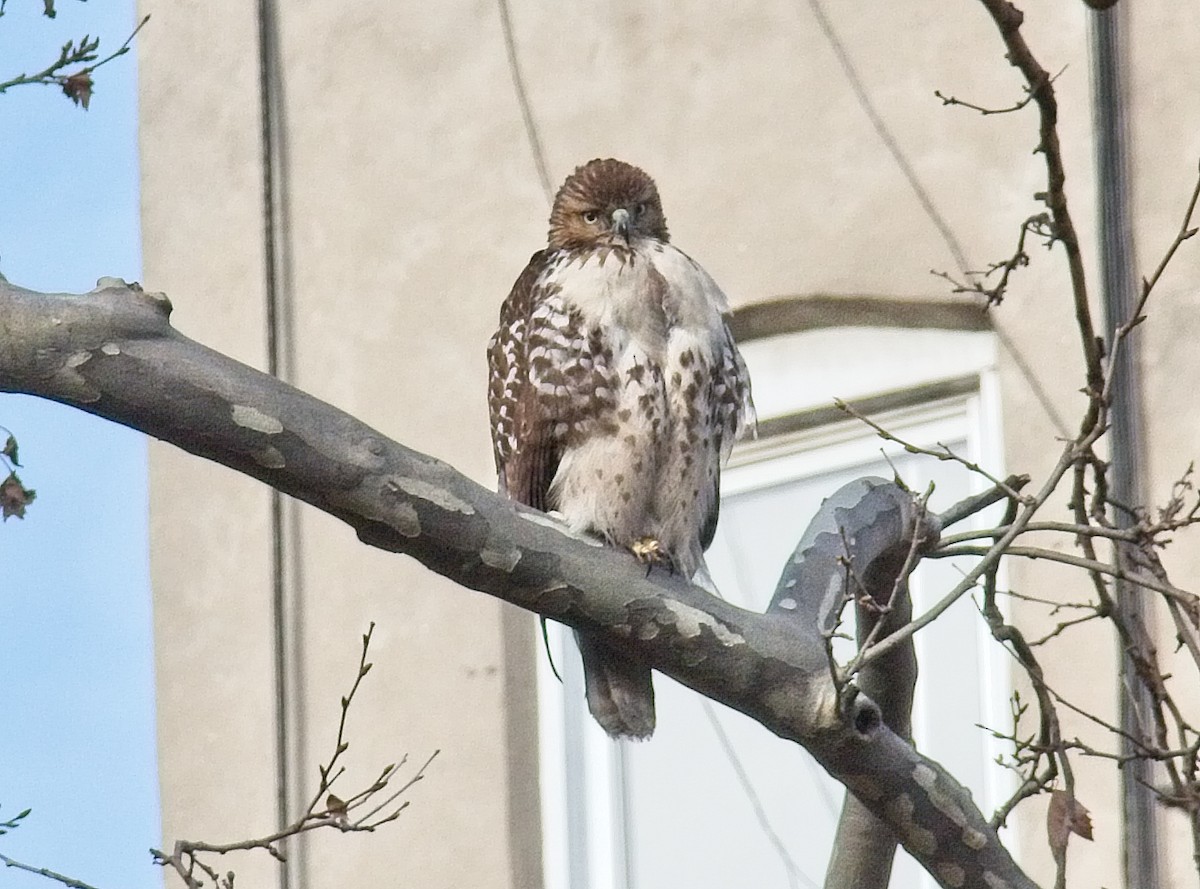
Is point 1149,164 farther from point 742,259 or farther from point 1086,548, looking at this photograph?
point 1086,548

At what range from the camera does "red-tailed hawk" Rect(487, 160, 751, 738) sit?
14.3 ft

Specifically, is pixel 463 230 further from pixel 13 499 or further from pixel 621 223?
pixel 13 499

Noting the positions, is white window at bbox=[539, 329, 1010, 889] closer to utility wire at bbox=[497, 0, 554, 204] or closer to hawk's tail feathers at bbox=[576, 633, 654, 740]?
utility wire at bbox=[497, 0, 554, 204]

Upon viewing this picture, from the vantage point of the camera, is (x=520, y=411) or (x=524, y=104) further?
(x=524, y=104)

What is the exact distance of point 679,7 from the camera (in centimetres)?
661

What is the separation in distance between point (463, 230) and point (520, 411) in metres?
2.37

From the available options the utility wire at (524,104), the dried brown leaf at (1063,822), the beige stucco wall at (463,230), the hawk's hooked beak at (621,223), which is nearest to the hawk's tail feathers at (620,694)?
the dried brown leaf at (1063,822)

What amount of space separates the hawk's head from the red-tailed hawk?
0.13m

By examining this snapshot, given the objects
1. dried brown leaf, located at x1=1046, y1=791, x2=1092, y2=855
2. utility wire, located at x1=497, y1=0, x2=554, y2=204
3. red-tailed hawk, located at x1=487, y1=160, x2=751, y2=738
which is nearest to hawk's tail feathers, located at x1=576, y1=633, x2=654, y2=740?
red-tailed hawk, located at x1=487, y1=160, x2=751, y2=738

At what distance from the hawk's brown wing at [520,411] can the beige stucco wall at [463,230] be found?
152 cm

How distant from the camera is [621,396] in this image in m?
4.35

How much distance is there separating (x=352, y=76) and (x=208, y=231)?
644mm

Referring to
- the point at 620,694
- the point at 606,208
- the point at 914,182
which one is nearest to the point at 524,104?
the point at 914,182

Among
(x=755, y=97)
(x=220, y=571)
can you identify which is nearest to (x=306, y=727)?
(x=220, y=571)
